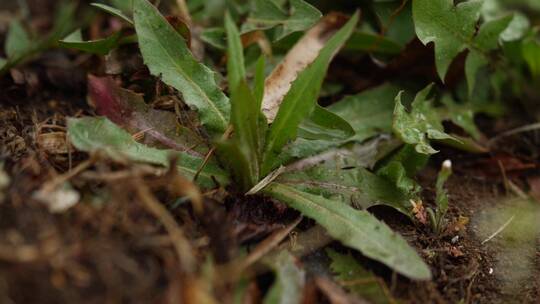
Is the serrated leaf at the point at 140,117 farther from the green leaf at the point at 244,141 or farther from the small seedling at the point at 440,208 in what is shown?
the small seedling at the point at 440,208

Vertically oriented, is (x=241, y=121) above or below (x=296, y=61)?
above

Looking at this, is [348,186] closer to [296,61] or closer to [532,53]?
[296,61]

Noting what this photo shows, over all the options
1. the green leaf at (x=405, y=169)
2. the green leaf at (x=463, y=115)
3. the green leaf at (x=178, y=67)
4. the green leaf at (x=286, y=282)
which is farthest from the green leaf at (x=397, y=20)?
the green leaf at (x=286, y=282)

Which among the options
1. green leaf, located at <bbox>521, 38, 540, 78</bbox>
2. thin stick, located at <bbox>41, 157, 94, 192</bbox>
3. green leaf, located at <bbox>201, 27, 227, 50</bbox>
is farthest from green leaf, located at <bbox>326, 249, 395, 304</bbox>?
green leaf, located at <bbox>521, 38, 540, 78</bbox>

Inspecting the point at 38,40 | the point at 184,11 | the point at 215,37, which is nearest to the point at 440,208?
the point at 215,37

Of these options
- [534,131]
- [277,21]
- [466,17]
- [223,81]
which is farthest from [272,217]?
[534,131]

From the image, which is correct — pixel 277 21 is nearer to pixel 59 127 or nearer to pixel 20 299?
pixel 59 127

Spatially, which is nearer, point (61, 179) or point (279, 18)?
point (61, 179)
